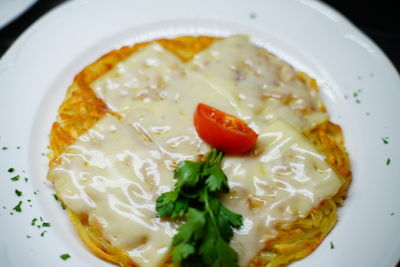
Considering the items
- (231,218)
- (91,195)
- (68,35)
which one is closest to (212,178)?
(231,218)

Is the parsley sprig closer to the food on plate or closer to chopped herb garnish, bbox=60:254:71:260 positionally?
Result: the food on plate

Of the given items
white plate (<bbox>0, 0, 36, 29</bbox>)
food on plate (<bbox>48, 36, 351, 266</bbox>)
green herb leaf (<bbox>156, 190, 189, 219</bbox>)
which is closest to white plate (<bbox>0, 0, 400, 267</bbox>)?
food on plate (<bbox>48, 36, 351, 266</bbox>)

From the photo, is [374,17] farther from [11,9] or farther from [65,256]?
[65,256]

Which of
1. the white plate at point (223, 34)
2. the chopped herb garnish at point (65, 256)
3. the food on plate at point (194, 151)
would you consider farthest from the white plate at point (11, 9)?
the chopped herb garnish at point (65, 256)

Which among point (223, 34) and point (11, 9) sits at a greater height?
point (11, 9)

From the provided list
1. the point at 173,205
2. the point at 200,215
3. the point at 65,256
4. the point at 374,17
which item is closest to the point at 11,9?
the point at 65,256

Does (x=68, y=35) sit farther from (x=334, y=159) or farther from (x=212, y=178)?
(x=334, y=159)

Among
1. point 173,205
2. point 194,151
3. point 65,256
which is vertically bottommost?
point 65,256
